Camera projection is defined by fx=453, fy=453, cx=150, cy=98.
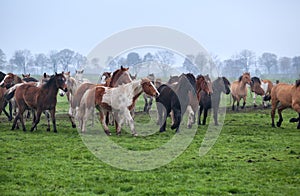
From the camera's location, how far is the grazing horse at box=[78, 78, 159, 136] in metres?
13.5

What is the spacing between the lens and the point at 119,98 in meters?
13.6

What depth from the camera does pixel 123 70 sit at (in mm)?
14852

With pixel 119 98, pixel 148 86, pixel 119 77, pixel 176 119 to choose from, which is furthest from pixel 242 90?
pixel 119 98

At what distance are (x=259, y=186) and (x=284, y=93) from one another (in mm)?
9400

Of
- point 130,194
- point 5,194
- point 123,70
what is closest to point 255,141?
point 123,70

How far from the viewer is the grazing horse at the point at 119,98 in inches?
533

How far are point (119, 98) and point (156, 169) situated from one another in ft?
16.0

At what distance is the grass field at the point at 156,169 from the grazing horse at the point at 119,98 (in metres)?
0.72

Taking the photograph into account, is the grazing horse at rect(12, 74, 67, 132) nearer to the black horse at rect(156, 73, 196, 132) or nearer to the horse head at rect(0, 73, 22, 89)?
the horse head at rect(0, 73, 22, 89)

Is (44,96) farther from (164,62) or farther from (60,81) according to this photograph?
(164,62)

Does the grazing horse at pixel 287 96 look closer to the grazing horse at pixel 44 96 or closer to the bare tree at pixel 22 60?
the grazing horse at pixel 44 96

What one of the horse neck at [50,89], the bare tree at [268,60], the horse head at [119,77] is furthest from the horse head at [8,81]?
the bare tree at [268,60]

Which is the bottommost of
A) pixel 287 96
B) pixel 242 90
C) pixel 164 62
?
pixel 287 96

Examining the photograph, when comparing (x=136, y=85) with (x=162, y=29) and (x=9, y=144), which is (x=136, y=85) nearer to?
(x=162, y=29)
